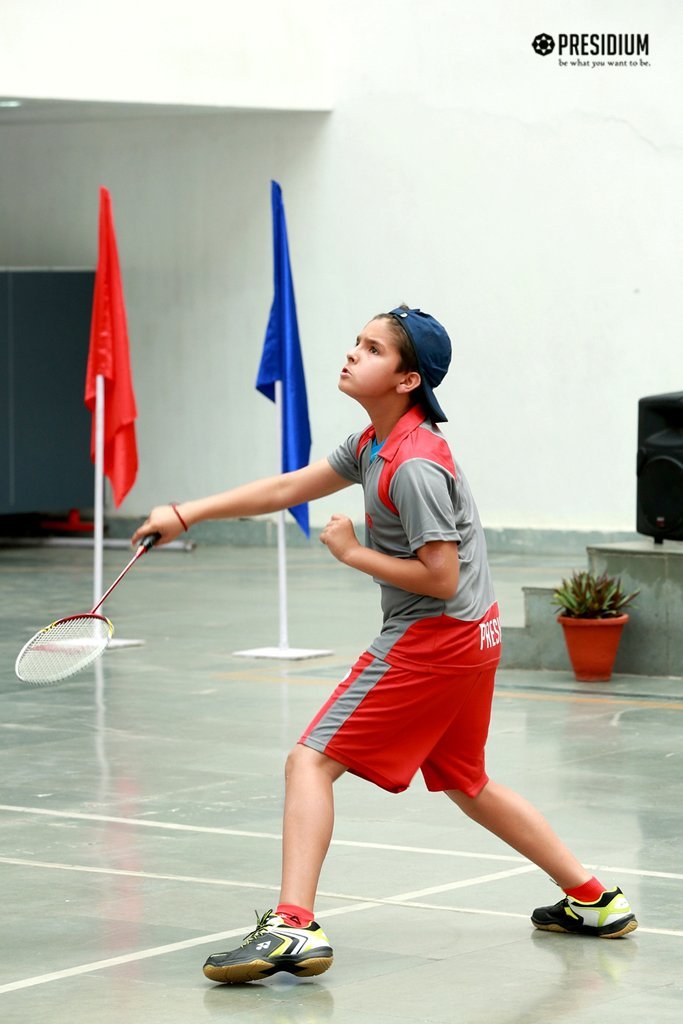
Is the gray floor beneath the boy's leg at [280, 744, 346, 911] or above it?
beneath

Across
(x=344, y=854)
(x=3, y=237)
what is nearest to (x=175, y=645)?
(x=344, y=854)

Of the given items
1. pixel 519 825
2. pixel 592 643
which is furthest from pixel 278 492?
pixel 592 643

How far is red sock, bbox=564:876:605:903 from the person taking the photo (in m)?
6.07

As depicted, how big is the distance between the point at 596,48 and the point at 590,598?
30.2ft

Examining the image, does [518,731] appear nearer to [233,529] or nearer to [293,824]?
[293,824]

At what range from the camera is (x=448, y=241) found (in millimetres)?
20547

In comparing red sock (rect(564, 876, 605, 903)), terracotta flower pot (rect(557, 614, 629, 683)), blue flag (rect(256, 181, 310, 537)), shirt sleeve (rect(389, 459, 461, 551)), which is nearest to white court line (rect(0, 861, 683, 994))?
red sock (rect(564, 876, 605, 903))

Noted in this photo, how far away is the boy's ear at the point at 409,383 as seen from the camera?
5.84m

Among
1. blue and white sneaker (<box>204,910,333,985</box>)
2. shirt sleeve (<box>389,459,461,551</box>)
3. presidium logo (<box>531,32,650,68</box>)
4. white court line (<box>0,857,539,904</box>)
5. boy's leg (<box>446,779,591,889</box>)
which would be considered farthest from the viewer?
presidium logo (<box>531,32,650,68</box>)

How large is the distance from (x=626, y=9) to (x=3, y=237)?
8.30 meters

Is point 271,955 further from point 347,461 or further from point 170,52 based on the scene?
point 170,52

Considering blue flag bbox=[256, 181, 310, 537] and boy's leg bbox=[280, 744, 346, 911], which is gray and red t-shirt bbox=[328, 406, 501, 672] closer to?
boy's leg bbox=[280, 744, 346, 911]

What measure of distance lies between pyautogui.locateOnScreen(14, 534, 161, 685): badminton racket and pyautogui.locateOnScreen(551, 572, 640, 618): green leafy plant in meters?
5.65

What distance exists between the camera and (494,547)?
20.7 metres
